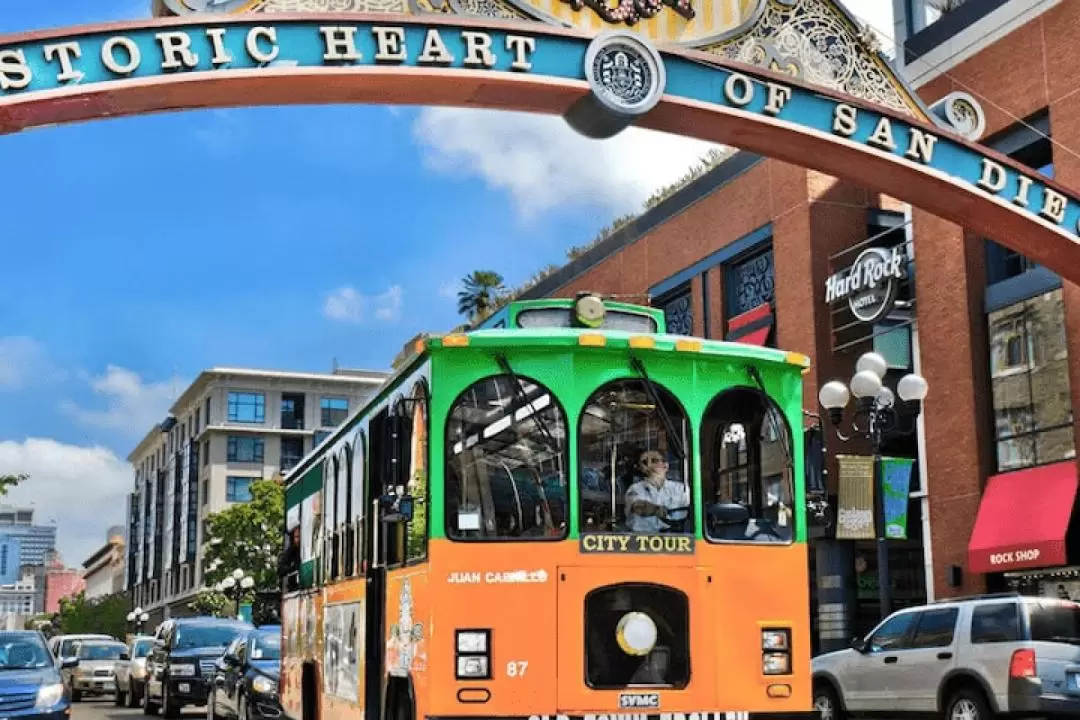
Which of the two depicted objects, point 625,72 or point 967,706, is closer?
point 625,72

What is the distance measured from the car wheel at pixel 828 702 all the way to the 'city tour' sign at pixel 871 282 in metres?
11.3

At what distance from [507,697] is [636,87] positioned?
25.0ft

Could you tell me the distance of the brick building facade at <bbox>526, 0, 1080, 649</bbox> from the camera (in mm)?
25484

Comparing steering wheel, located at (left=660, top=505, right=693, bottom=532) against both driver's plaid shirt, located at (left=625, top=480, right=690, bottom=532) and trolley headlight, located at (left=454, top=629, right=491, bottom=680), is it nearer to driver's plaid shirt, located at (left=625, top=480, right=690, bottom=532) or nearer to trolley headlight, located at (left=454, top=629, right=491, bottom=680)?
driver's plaid shirt, located at (left=625, top=480, right=690, bottom=532)

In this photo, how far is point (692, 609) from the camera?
1000 cm

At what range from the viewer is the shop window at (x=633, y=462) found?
32.9 ft

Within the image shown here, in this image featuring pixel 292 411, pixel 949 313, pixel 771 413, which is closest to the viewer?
pixel 771 413

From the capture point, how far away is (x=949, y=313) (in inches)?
1112

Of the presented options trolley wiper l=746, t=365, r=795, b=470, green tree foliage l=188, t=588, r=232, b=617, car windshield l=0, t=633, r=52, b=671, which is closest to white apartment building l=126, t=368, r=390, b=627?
green tree foliage l=188, t=588, r=232, b=617

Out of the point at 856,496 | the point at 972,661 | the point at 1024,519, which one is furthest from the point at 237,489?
the point at 972,661

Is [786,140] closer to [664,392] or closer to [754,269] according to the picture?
[664,392]

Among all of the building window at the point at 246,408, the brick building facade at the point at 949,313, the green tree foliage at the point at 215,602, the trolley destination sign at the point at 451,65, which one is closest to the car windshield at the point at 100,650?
the brick building facade at the point at 949,313

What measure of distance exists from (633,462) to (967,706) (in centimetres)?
837

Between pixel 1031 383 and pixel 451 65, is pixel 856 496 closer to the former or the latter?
pixel 1031 383
